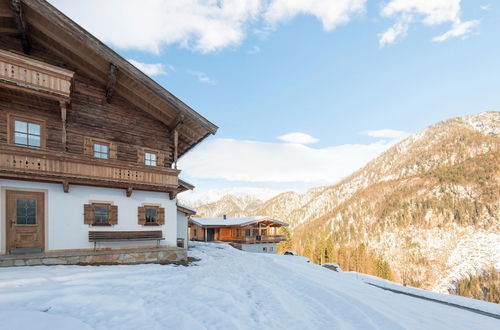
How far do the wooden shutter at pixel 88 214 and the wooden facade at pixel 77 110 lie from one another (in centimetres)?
118

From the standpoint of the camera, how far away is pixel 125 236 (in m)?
12.6

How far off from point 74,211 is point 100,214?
1097 mm

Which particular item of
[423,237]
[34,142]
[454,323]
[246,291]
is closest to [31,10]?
[34,142]

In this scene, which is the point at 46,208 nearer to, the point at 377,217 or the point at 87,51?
the point at 87,51

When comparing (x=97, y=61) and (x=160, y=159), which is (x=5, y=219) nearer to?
(x=160, y=159)

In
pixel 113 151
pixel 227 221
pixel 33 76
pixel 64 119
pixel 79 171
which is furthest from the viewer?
pixel 227 221

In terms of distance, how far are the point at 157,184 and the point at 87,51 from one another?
725cm

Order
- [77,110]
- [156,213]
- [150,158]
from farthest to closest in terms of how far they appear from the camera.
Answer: [150,158] → [156,213] → [77,110]

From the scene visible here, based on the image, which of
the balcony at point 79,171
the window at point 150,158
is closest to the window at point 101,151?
the balcony at point 79,171

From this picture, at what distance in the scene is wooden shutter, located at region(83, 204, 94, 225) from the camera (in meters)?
11.8

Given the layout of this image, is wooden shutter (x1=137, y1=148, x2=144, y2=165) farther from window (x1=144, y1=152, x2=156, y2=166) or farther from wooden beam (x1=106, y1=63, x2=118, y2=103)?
wooden beam (x1=106, y1=63, x2=118, y2=103)

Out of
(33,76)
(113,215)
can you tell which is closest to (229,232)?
(113,215)

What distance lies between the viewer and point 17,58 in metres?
10.2

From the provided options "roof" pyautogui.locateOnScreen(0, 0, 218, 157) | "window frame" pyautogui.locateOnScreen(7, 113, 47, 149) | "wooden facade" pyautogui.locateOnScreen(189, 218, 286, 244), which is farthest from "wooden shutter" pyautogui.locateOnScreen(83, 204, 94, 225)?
"wooden facade" pyautogui.locateOnScreen(189, 218, 286, 244)
